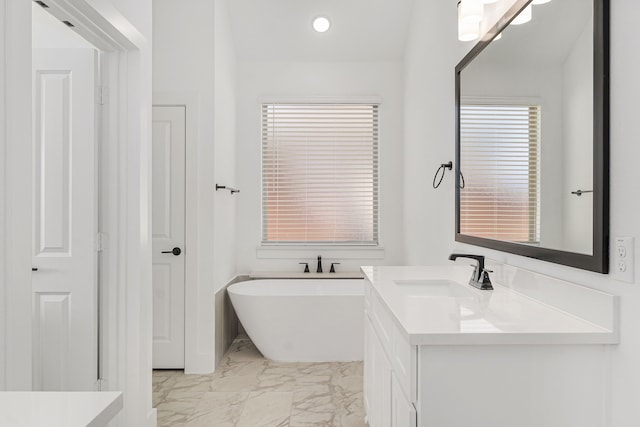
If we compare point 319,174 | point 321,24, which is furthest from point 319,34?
point 319,174

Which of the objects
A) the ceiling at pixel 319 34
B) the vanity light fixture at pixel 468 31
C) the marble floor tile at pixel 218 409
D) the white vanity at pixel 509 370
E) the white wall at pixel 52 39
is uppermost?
the ceiling at pixel 319 34

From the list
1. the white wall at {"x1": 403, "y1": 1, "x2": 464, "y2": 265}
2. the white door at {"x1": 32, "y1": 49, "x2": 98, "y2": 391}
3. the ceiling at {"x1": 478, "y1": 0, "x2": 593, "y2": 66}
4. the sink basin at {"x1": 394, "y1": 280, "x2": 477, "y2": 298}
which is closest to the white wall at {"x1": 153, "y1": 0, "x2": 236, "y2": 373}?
the white door at {"x1": 32, "y1": 49, "x2": 98, "y2": 391}

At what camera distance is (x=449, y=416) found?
115 centimetres

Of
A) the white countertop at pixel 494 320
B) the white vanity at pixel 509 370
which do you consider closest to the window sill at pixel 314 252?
the white countertop at pixel 494 320

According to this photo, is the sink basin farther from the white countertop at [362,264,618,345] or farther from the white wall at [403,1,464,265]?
the white wall at [403,1,464,265]

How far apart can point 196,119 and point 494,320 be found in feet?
8.42

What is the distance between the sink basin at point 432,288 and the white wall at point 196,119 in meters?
1.69

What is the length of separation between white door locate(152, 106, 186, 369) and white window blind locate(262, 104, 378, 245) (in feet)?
3.50

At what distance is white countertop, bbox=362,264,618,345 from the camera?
45.4 inches

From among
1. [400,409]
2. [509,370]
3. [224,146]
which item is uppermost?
[224,146]

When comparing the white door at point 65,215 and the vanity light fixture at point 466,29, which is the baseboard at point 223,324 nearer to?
the white door at point 65,215

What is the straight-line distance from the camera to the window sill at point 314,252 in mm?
4141

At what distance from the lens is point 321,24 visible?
3811mm

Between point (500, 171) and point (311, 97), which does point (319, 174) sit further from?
point (500, 171)
